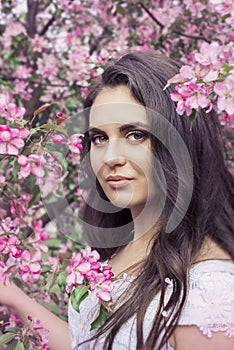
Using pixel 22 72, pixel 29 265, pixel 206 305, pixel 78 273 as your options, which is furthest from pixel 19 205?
pixel 22 72

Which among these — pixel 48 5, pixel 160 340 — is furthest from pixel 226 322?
pixel 48 5

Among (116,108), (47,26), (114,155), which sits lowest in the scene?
(114,155)

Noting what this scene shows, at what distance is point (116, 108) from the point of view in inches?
63.2

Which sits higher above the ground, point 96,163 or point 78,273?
point 96,163

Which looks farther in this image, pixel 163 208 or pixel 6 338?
pixel 6 338

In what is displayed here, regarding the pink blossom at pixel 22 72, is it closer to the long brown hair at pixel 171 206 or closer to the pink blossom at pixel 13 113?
the long brown hair at pixel 171 206

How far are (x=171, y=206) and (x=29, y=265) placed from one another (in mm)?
433

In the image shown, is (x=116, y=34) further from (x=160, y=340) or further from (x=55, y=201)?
(x=160, y=340)

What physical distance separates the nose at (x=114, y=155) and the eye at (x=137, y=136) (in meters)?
0.03

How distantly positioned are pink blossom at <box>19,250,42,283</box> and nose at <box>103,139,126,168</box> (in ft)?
1.16

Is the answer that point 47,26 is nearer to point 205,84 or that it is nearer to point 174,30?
point 174,30

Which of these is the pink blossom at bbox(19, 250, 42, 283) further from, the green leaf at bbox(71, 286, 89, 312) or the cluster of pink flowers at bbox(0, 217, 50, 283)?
the green leaf at bbox(71, 286, 89, 312)

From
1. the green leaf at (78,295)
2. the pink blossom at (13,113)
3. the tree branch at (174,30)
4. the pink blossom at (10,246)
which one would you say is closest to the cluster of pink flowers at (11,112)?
the pink blossom at (13,113)

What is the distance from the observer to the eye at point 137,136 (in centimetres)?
154
